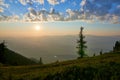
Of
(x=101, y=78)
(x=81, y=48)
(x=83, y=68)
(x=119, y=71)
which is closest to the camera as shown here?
(x=101, y=78)

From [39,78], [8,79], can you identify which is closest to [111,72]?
[39,78]

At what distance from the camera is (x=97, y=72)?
27.8 meters

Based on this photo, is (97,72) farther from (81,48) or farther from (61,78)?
(81,48)

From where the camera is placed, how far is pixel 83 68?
29.8 m

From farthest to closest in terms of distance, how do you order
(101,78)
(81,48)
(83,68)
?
(81,48) → (83,68) → (101,78)

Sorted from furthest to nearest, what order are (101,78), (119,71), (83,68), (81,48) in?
(81,48), (83,68), (119,71), (101,78)

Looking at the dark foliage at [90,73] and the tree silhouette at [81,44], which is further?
the tree silhouette at [81,44]

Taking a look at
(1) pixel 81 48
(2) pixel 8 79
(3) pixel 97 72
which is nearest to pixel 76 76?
(3) pixel 97 72

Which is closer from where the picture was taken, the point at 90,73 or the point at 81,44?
the point at 90,73

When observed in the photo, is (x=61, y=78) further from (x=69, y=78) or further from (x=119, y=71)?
(x=119, y=71)

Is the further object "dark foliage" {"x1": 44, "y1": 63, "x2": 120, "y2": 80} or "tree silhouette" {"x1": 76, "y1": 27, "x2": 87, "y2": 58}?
"tree silhouette" {"x1": 76, "y1": 27, "x2": 87, "y2": 58}

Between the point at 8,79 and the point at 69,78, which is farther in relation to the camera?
the point at 8,79

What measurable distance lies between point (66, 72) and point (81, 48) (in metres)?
64.0

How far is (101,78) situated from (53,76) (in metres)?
6.22
